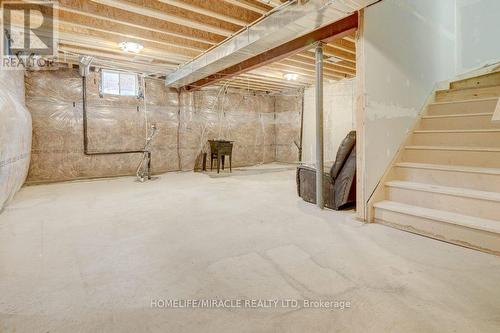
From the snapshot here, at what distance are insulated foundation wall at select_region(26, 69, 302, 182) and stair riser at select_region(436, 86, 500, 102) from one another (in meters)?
4.81

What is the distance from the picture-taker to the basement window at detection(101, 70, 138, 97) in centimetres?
564

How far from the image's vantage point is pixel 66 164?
520 cm

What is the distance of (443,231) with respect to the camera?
7.11 feet

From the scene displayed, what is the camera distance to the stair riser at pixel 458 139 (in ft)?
8.61

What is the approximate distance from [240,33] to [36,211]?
3335 millimetres

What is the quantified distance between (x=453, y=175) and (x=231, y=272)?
2247mm

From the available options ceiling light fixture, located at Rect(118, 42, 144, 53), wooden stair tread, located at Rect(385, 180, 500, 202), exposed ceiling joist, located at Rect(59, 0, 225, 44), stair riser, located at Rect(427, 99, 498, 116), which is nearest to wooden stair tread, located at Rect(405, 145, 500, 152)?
wooden stair tread, located at Rect(385, 180, 500, 202)

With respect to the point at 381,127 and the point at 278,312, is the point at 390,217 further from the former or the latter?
the point at 278,312

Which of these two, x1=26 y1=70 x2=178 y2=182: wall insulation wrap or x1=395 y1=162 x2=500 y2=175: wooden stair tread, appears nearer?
x1=395 y1=162 x2=500 y2=175: wooden stair tread

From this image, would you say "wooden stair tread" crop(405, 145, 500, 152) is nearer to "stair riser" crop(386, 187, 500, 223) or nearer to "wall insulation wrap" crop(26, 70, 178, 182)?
"stair riser" crop(386, 187, 500, 223)

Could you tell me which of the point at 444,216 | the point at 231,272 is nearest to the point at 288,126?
the point at 444,216

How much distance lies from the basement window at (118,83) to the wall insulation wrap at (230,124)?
1138 mm

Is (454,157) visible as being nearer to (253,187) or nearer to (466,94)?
(466,94)

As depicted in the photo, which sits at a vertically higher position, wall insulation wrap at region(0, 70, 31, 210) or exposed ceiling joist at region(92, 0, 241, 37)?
exposed ceiling joist at region(92, 0, 241, 37)
